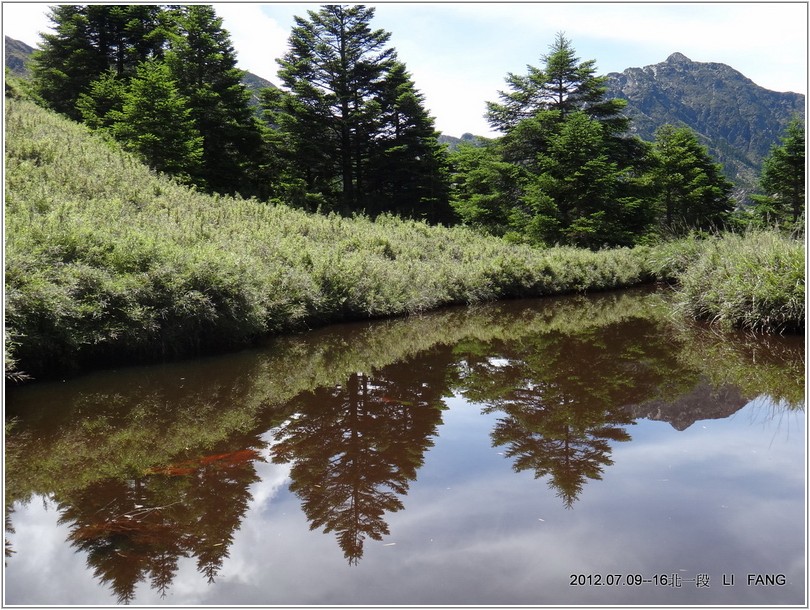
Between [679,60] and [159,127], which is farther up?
[679,60]

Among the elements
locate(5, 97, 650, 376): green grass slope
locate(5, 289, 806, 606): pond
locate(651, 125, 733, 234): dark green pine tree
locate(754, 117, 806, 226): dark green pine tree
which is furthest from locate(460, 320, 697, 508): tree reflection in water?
locate(754, 117, 806, 226): dark green pine tree

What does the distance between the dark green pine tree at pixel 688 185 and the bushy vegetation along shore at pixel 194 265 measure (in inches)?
491

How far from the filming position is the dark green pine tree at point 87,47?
103ft

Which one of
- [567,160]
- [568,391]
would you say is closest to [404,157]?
[567,160]

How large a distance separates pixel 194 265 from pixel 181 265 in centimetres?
24

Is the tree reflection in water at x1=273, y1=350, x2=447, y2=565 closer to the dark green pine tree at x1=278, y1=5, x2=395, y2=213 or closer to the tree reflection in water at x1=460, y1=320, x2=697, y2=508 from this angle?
the tree reflection in water at x1=460, y1=320, x2=697, y2=508

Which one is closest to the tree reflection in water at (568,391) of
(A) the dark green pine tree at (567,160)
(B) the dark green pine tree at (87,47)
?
(A) the dark green pine tree at (567,160)

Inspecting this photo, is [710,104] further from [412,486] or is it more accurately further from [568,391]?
[412,486]

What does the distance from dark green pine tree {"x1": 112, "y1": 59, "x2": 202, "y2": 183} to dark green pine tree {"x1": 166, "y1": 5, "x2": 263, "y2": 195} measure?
89.4 inches

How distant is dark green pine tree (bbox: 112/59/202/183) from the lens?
23.1 meters

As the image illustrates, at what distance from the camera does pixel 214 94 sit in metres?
26.9

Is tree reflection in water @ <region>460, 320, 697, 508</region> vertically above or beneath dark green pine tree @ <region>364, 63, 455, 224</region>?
beneath

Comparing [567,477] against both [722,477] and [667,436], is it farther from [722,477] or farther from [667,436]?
[667,436]

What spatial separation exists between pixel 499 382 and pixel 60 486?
5608mm
